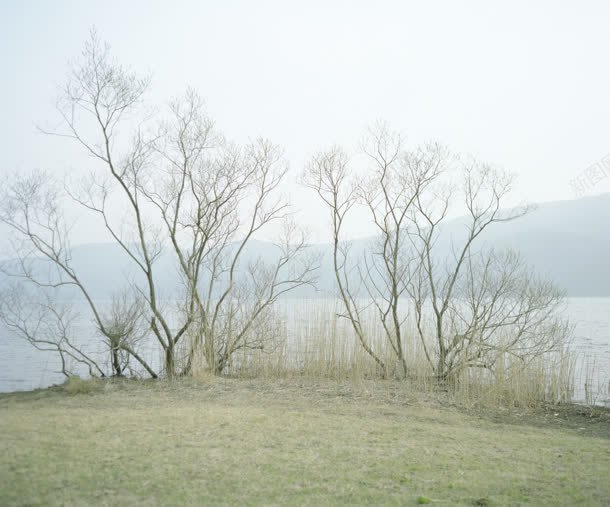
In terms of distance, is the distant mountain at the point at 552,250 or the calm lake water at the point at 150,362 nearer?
the calm lake water at the point at 150,362

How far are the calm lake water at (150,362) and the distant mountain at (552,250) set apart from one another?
31546 mm

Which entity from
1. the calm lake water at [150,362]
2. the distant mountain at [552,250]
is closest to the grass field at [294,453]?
the calm lake water at [150,362]

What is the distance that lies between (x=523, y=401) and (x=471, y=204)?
3078mm

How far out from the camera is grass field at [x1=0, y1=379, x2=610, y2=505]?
8.05ft

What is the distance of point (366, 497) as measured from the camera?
244cm

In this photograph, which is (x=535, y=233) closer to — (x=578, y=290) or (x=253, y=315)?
(x=578, y=290)

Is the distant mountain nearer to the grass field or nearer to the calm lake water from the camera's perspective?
the calm lake water

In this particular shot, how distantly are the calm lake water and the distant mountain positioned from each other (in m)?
31.5

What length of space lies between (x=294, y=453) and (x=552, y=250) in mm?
70175

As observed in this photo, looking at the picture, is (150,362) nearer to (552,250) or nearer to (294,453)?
(294,453)

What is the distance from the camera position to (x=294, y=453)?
322 cm

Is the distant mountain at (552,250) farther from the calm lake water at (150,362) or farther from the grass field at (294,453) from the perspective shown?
the grass field at (294,453)

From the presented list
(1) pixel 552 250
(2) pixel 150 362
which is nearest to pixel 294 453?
(2) pixel 150 362

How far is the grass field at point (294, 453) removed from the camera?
2.46 metres
